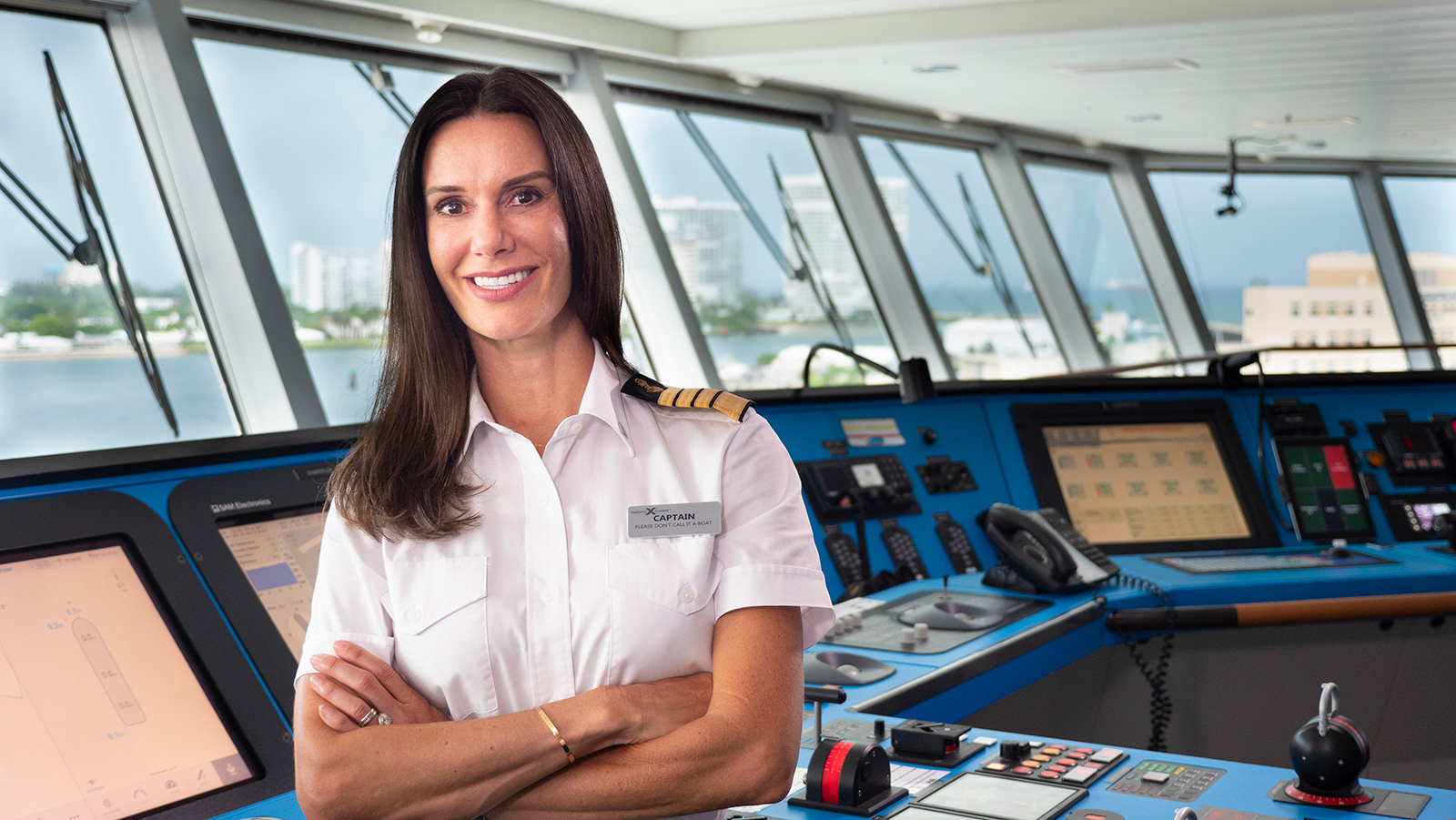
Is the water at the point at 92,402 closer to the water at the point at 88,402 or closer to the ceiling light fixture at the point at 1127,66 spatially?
the water at the point at 88,402

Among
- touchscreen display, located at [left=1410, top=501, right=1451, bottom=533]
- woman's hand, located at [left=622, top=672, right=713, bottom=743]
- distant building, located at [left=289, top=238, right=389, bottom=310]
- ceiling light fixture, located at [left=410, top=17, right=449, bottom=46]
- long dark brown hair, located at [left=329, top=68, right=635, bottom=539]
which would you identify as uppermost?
ceiling light fixture, located at [left=410, top=17, right=449, bottom=46]

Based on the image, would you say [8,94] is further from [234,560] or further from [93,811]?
[93,811]

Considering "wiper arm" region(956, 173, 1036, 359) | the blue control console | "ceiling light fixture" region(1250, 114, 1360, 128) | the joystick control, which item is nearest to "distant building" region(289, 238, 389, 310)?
the blue control console

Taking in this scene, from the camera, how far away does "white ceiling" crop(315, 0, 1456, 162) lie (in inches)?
170

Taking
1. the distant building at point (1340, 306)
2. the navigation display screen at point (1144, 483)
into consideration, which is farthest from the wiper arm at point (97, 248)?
the distant building at point (1340, 306)

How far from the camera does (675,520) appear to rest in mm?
1218

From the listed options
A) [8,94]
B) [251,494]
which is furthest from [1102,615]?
[8,94]

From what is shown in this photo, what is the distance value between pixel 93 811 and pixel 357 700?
562 mm

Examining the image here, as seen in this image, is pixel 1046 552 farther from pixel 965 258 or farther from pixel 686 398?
pixel 965 258

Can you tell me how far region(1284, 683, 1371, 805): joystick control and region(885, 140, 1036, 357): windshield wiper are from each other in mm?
5158

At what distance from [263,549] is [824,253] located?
422 cm

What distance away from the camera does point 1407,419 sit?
373 centimetres

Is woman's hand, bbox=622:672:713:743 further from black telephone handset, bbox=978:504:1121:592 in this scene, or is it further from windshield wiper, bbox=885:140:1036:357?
windshield wiper, bbox=885:140:1036:357

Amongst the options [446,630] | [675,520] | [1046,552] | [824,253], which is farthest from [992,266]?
[446,630]
